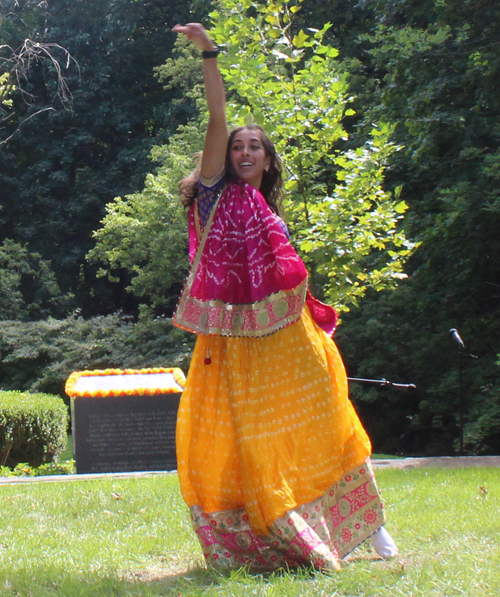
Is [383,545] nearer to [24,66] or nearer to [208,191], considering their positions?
[208,191]

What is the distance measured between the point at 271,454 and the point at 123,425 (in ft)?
18.2

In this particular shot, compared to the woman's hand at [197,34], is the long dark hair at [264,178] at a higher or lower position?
lower

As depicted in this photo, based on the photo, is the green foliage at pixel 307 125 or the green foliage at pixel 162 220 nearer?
the green foliage at pixel 307 125

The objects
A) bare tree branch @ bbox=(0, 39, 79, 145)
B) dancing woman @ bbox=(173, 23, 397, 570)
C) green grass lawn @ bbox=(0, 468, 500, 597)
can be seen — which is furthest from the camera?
bare tree branch @ bbox=(0, 39, 79, 145)

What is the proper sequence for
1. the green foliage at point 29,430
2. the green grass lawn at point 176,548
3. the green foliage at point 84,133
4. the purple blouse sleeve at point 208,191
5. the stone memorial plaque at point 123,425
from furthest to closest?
the green foliage at point 84,133 < the green foliage at point 29,430 < the stone memorial plaque at point 123,425 < the purple blouse sleeve at point 208,191 < the green grass lawn at point 176,548

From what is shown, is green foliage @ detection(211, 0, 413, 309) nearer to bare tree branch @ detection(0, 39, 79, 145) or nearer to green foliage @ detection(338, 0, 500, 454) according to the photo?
green foliage @ detection(338, 0, 500, 454)

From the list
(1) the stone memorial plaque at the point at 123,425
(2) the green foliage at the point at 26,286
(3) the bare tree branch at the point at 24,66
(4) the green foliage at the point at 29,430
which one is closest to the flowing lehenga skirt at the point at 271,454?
(1) the stone memorial plaque at the point at 123,425

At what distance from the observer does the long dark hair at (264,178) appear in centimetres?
332

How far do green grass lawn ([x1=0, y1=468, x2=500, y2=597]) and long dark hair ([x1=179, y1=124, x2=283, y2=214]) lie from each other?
62.8 inches

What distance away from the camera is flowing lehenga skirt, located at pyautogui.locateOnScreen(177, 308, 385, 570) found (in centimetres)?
305

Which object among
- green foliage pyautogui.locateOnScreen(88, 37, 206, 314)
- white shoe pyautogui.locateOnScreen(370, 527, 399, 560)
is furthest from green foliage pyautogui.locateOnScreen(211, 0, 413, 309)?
green foliage pyautogui.locateOnScreen(88, 37, 206, 314)

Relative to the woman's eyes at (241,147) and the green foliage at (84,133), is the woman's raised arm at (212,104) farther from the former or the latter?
the green foliage at (84,133)

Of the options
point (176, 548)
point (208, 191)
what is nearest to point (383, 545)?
point (176, 548)

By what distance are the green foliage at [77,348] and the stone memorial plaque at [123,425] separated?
7.43m
